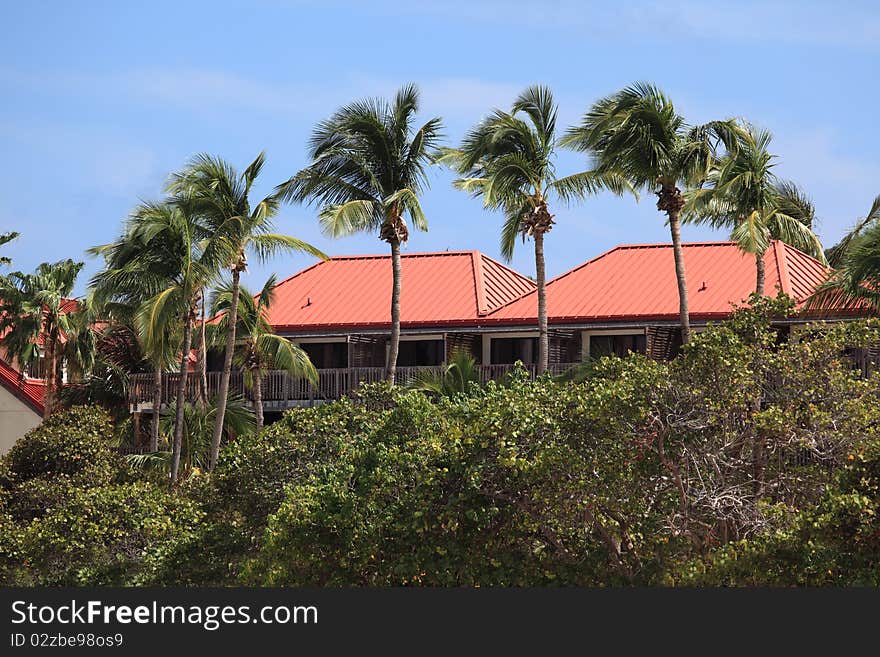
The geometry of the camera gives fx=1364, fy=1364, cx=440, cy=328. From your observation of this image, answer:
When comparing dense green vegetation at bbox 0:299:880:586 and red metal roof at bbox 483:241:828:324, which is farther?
red metal roof at bbox 483:241:828:324

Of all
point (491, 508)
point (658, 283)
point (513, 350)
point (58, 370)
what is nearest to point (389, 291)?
point (513, 350)

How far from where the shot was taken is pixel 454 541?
1827 cm

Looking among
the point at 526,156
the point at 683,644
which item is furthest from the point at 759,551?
the point at 526,156

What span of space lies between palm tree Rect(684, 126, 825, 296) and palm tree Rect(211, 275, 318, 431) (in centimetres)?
1188

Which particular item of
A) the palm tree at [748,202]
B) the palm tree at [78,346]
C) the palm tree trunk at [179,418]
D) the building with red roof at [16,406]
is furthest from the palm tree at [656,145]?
the building with red roof at [16,406]

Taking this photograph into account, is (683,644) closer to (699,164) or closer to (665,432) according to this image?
(665,432)

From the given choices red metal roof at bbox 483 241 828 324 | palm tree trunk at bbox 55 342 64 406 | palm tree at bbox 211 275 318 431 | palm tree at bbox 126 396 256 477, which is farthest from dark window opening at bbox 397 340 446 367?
palm tree trunk at bbox 55 342 64 406

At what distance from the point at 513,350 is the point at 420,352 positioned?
3.06 metres

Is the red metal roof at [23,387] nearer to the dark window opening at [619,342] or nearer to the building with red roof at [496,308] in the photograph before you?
the building with red roof at [496,308]

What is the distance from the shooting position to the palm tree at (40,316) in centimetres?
4081

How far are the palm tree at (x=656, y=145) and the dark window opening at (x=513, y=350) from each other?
980 centimetres

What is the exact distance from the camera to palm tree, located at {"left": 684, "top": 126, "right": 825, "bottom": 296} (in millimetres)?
32875

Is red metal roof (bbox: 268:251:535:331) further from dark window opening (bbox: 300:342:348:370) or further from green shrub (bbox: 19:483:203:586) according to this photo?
green shrub (bbox: 19:483:203:586)

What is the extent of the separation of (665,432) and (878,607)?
4.82 meters
